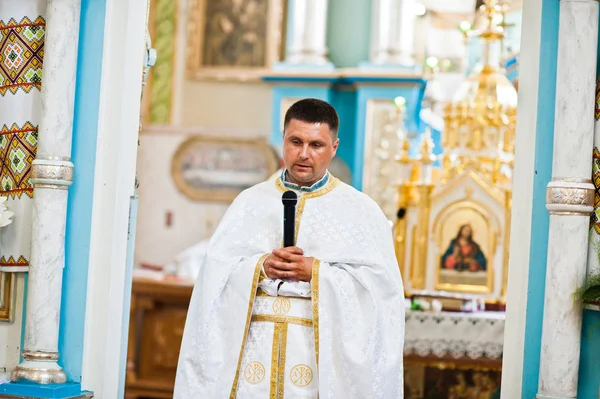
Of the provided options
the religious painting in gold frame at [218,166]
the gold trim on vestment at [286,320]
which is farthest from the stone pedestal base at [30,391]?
the religious painting in gold frame at [218,166]

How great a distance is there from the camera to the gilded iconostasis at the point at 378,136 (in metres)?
8.70

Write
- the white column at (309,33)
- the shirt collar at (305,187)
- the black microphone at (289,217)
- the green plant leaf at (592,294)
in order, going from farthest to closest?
the white column at (309,33) → the green plant leaf at (592,294) → the shirt collar at (305,187) → the black microphone at (289,217)

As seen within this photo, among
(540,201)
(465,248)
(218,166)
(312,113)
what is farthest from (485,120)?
(312,113)

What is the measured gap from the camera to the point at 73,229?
516cm

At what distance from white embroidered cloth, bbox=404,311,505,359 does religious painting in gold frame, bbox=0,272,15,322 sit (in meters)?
3.64

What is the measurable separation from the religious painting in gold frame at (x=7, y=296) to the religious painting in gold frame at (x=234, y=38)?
6.73 metres

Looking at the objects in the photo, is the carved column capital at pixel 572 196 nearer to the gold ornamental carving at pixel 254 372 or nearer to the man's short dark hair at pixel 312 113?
the man's short dark hair at pixel 312 113

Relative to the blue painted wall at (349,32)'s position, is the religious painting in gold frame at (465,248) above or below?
below

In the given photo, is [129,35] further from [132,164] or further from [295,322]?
[295,322]

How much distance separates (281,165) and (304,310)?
7.39 meters

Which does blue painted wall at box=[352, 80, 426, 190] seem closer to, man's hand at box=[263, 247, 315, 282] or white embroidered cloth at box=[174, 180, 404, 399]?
white embroidered cloth at box=[174, 180, 404, 399]

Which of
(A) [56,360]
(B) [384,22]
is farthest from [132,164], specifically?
(B) [384,22]

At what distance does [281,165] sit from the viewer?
11.6 meters

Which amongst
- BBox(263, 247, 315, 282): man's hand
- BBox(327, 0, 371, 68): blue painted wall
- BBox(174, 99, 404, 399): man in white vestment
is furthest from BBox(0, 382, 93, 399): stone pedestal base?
BBox(327, 0, 371, 68): blue painted wall
